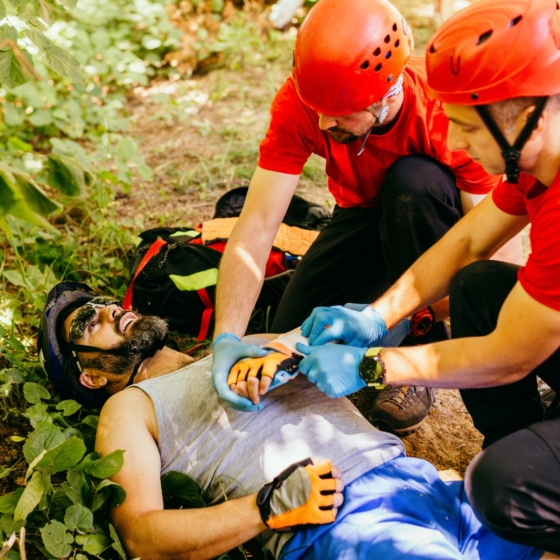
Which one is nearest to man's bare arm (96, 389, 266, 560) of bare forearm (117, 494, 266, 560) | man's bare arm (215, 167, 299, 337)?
bare forearm (117, 494, 266, 560)

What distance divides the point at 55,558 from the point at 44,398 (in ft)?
2.92

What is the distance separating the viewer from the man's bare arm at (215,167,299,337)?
2.71 metres

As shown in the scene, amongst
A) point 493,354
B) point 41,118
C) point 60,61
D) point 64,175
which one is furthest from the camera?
point 41,118

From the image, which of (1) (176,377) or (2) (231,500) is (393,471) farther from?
(1) (176,377)

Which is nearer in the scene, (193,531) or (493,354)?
(493,354)

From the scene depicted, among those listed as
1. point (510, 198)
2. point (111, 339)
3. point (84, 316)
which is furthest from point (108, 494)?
point (510, 198)

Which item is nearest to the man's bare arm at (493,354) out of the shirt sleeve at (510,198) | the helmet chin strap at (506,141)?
the helmet chin strap at (506,141)

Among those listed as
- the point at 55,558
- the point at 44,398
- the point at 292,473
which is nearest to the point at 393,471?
the point at 292,473

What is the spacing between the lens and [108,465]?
2086 mm

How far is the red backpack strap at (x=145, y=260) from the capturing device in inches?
132

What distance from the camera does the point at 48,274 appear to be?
3.48 metres

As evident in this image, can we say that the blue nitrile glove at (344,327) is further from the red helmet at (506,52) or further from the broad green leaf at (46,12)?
the broad green leaf at (46,12)

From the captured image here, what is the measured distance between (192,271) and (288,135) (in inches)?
41.6

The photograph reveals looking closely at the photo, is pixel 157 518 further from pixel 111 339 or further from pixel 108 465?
pixel 111 339
